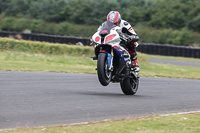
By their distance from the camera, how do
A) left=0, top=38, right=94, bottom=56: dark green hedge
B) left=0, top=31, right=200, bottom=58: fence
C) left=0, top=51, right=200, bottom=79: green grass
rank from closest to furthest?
left=0, top=51, right=200, bottom=79: green grass
left=0, top=38, right=94, bottom=56: dark green hedge
left=0, top=31, right=200, bottom=58: fence

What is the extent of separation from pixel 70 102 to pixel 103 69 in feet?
3.43

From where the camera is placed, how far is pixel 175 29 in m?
39.8

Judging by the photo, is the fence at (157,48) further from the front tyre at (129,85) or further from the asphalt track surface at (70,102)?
the front tyre at (129,85)

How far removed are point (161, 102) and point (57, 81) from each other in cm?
315

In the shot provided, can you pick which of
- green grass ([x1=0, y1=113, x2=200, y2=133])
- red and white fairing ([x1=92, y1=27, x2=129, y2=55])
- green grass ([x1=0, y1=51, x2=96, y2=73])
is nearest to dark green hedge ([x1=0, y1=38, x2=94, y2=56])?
green grass ([x1=0, y1=51, x2=96, y2=73])

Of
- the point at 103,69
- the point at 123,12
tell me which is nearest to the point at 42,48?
the point at 103,69

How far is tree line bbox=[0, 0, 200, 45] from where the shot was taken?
39.6m

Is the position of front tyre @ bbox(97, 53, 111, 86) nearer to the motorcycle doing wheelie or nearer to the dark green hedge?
the motorcycle doing wheelie

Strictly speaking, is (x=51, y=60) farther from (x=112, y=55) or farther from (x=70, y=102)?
(x=70, y=102)

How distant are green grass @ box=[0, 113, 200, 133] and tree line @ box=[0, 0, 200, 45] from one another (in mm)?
30734

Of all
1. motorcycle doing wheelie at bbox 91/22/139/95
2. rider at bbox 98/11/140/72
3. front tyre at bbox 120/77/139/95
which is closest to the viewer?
motorcycle doing wheelie at bbox 91/22/139/95

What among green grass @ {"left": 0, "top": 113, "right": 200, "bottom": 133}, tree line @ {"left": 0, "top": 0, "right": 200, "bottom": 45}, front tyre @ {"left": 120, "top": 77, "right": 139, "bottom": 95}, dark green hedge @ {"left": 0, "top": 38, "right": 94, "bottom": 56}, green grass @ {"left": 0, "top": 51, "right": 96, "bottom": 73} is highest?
tree line @ {"left": 0, "top": 0, "right": 200, "bottom": 45}

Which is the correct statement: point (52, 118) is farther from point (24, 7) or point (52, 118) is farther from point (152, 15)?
point (24, 7)

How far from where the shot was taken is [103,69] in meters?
7.97
